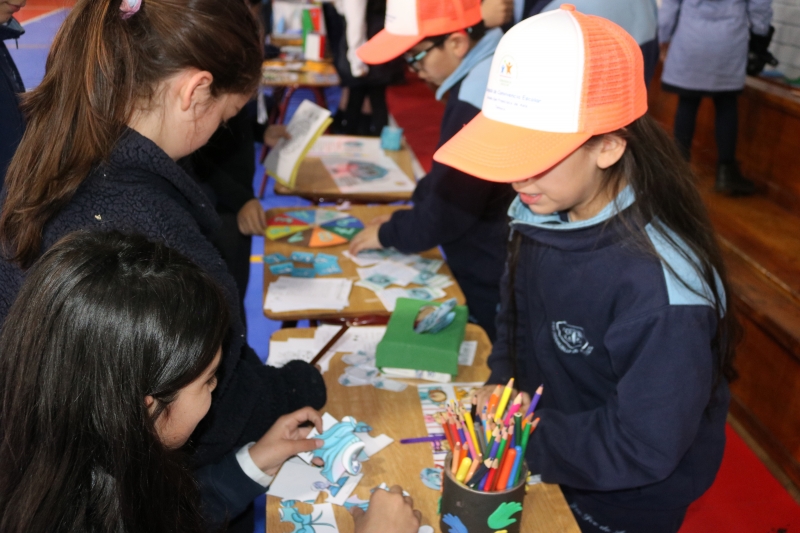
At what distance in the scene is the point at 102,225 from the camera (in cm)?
116

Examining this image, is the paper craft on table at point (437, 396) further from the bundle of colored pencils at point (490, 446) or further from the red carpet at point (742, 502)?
the red carpet at point (742, 502)

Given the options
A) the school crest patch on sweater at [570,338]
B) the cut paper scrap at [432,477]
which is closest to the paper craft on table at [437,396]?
the cut paper scrap at [432,477]

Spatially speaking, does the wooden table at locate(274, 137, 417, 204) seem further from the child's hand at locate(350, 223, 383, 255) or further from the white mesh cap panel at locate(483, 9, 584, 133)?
the white mesh cap panel at locate(483, 9, 584, 133)

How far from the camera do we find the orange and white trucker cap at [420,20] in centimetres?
194

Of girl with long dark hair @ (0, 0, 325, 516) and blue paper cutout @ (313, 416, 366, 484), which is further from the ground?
girl with long dark hair @ (0, 0, 325, 516)

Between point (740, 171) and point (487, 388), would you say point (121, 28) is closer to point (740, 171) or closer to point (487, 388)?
point (487, 388)

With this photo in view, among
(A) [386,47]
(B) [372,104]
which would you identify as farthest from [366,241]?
(B) [372,104]

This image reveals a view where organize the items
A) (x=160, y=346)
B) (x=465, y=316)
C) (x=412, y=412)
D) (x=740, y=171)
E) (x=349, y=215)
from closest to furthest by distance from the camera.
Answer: (x=160, y=346), (x=412, y=412), (x=465, y=316), (x=349, y=215), (x=740, y=171)

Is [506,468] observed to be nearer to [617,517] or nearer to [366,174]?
[617,517]

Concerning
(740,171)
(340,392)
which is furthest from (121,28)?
(740,171)

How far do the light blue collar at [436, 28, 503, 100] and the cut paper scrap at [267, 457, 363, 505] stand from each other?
1.19m

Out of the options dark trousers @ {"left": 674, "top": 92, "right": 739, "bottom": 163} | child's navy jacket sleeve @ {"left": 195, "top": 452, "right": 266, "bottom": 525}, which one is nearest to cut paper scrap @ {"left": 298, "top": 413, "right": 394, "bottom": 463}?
child's navy jacket sleeve @ {"left": 195, "top": 452, "right": 266, "bottom": 525}

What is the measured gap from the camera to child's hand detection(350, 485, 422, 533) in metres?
1.13

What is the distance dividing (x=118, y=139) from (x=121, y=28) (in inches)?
7.5
